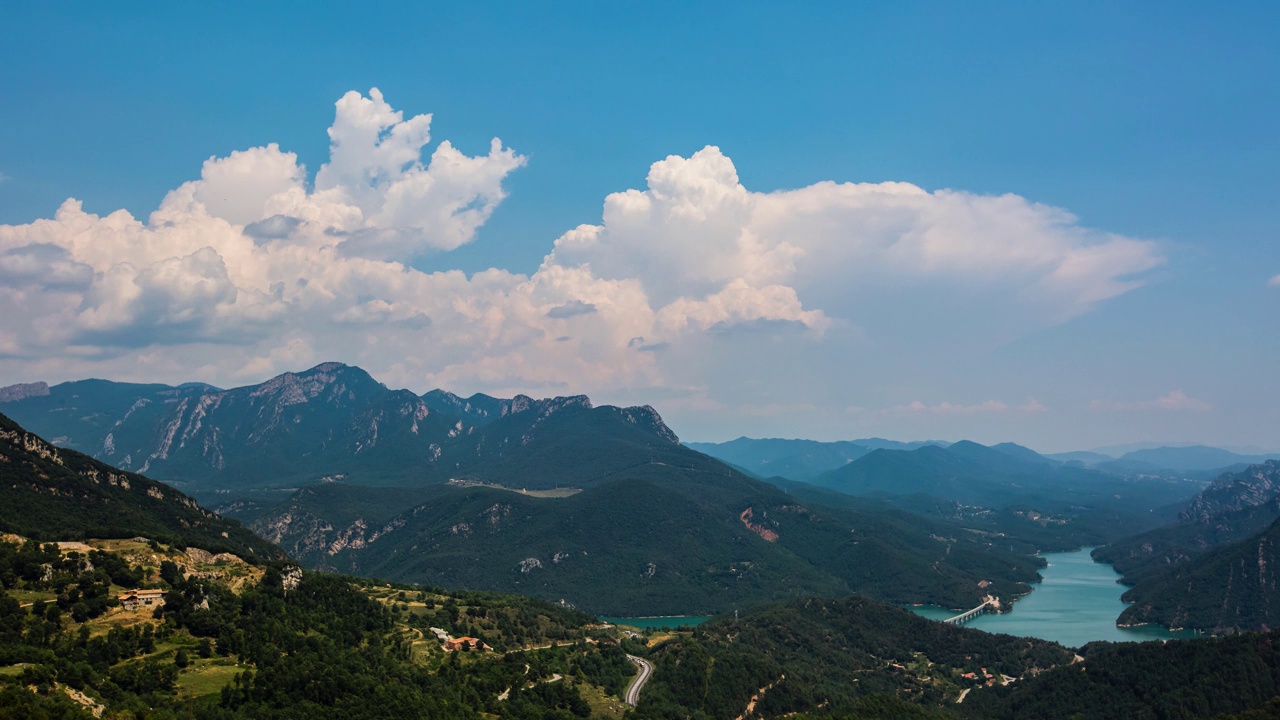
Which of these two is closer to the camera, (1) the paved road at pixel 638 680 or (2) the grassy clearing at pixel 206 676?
(2) the grassy clearing at pixel 206 676

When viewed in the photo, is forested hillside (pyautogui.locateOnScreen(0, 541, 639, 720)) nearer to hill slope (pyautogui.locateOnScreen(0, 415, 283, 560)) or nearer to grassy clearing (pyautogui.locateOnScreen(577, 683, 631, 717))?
grassy clearing (pyautogui.locateOnScreen(577, 683, 631, 717))

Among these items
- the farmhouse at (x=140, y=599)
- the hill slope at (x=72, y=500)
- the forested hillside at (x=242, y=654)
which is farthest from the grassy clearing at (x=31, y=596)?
the hill slope at (x=72, y=500)

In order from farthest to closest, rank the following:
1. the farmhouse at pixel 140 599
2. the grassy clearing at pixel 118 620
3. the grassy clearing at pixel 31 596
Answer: the farmhouse at pixel 140 599, the grassy clearing at pixel 31 596, the grassy clearing at pixel 118 620

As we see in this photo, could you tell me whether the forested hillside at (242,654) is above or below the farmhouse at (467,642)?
above

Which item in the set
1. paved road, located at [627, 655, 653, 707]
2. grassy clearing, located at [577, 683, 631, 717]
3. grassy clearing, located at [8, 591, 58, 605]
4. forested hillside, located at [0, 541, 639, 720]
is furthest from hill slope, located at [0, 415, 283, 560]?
paved road, located at [627, 655, 653, 707]

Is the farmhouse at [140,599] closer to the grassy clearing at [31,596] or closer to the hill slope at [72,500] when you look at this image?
the grassy clearing at [31,596]

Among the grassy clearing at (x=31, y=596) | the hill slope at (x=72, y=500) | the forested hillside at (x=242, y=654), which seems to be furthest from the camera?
the hill slope at (x=72, y=500)

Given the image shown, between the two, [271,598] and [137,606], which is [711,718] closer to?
[271,598]

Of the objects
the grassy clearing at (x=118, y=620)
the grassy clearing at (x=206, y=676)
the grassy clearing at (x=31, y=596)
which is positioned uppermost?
the grassy clearing at (x=31, y=596)

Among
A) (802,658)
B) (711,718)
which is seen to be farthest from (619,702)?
(802,658)
